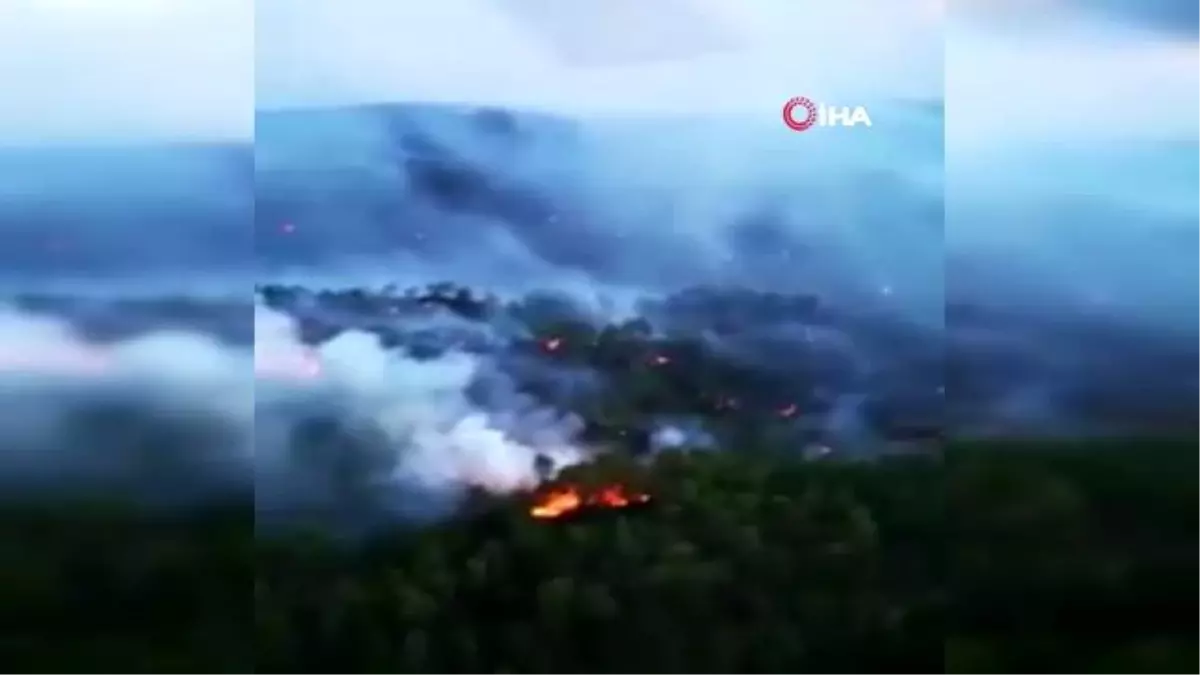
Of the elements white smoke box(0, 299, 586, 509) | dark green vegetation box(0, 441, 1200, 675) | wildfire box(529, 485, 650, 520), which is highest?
white smoke box(0, 299, 586, 509)

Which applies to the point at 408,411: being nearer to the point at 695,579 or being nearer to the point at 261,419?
the point at 261,419

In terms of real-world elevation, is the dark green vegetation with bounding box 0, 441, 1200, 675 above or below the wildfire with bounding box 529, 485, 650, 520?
below

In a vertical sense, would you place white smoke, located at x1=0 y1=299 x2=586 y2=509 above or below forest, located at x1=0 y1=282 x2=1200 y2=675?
above

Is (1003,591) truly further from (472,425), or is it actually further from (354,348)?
(354,348)

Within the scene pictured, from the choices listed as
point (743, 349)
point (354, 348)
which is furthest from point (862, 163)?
point (354, 348)

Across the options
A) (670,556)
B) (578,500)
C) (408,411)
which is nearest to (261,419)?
(408,411)

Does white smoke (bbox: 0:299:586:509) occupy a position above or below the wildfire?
above
